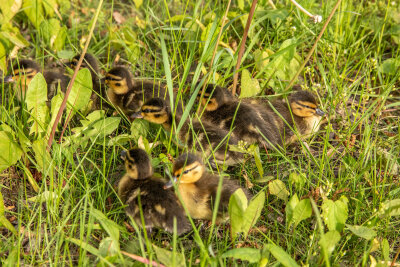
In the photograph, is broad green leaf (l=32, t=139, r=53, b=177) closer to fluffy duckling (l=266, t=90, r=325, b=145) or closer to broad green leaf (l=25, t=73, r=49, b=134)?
broad green leaf (l=25, t=73, r=49, b=134)

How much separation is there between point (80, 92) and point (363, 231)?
1779 millimetres

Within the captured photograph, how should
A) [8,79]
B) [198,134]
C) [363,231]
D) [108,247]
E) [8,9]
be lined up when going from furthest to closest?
[8,9], [8,79], [198,134], [363,231], [108,247]

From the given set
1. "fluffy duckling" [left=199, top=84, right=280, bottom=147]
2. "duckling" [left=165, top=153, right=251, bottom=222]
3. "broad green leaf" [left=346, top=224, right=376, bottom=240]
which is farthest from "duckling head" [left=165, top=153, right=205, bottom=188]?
"broad green leaf" [left=346, top=224, right=376, bottom=240]

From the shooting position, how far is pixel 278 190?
8.93 ft

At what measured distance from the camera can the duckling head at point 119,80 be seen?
3266mm

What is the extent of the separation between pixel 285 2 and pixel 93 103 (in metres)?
1.77

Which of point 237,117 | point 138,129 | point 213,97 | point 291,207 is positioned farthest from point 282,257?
point 138,129

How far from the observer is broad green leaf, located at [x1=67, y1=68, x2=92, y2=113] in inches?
120

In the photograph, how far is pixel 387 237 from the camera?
8.52 feet

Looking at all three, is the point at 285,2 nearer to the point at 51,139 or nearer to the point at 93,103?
the point at 93,103

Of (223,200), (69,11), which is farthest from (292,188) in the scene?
(69,11)

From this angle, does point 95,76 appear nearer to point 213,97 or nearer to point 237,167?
point 213,97

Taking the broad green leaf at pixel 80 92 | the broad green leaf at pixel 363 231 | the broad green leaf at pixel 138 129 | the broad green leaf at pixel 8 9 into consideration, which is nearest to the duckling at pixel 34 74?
the broad green leaf at pixel 80 92

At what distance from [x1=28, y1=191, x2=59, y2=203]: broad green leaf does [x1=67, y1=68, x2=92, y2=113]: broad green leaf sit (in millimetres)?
658
